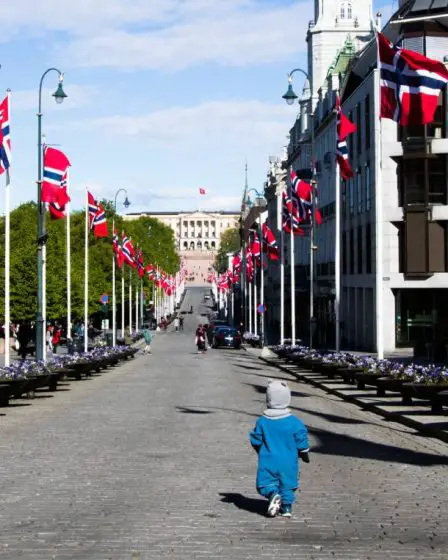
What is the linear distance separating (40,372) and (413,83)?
13.0 metres

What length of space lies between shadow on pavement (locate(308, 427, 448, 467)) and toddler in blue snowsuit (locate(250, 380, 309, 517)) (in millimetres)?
4966

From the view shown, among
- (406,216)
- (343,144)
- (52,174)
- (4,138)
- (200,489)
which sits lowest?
(200,489)

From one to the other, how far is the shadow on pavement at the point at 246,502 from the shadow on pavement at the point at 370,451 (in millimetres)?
4036

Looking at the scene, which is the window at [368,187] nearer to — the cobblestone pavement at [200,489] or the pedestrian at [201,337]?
the pedestrian at [201,337]

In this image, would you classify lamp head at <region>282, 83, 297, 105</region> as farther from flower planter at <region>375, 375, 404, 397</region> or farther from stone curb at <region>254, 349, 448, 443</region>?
flower planter at <region>375, 375, 404, 397</region>

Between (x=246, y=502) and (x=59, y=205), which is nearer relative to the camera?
(x=246, y=502)

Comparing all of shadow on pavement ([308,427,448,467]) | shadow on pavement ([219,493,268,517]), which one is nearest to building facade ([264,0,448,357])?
shadow on pavement ([308,427,448,467])

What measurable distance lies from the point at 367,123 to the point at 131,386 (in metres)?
32.6

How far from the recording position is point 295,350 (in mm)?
49125

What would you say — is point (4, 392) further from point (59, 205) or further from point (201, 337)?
point (201, 337)

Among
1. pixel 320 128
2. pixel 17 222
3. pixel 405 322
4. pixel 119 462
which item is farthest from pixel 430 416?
pixel 17 222

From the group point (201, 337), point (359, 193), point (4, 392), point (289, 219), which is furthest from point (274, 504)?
point (359, 193)

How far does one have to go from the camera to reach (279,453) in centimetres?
1107

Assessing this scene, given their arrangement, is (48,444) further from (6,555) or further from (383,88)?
(383,88)
